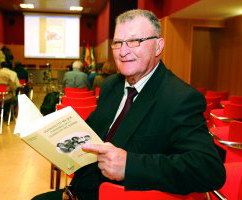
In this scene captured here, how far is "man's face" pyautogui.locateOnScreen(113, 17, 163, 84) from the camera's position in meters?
1.51

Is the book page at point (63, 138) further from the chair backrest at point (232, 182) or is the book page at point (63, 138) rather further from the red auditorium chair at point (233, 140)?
the red auditorium chair at point (233, 140)

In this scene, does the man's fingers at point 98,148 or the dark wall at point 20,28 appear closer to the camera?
the man's fingers at point 98,148

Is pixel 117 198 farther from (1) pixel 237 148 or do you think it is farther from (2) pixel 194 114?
(1) pixel 237 148

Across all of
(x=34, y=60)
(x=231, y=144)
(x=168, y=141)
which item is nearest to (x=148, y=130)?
(x=168, y=141)

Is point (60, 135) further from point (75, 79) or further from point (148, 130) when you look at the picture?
point (75, 79)

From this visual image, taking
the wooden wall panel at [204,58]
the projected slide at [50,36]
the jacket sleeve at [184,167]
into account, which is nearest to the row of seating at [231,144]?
the jacket sleeve at [184,167]

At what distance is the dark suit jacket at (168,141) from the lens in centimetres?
120

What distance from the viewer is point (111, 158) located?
1.21 meters

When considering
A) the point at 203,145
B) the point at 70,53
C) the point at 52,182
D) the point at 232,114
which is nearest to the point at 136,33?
the point at 203,145

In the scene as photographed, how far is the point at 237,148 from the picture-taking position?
238cm

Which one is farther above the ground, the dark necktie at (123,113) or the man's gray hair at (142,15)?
the man's gray hair at (142,15)

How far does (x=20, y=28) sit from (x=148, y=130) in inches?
737

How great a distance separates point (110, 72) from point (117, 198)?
540 cm

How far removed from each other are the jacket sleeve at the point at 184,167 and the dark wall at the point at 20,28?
18148mm
